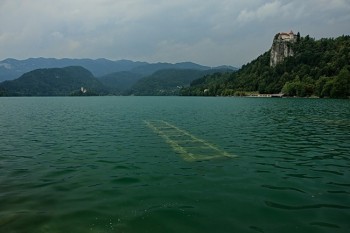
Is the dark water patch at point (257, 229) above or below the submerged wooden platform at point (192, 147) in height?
above

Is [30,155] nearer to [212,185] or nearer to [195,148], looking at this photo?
[195,148]

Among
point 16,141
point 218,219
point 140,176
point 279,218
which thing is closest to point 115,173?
point 140,176

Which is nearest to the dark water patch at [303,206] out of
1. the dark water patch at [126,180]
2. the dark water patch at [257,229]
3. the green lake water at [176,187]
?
the green lake water at [176,187]

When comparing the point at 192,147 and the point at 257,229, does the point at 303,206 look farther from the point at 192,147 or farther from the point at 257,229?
the point at 192,147

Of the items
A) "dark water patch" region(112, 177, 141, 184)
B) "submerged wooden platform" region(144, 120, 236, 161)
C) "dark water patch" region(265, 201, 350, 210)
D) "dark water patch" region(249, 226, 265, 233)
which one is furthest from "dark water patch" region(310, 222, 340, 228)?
"submerged wooden platform" region(144, 120, 236, 161)

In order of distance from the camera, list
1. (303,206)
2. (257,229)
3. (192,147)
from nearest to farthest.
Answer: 1. (257,229)
2. (303,206)
3. (192,147)

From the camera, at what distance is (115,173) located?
70.5 feet

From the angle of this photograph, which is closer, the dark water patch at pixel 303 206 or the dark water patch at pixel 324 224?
the dark water patch at pixel 324 224

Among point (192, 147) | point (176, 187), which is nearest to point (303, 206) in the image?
point (176, 187)

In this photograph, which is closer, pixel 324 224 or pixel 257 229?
pixel 257 229

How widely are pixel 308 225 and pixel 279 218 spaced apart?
3.72ft

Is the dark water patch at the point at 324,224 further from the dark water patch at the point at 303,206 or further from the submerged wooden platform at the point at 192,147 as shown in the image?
the submerged wooden platform at the point at 192,147

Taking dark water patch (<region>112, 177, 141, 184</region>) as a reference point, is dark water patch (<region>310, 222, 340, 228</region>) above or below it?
above

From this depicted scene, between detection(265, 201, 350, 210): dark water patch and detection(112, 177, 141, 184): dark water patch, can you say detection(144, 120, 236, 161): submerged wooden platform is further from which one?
detection(265, 201, 350, 210): dark water patch
